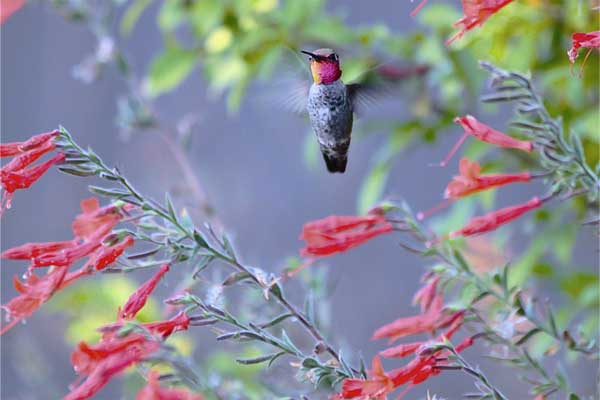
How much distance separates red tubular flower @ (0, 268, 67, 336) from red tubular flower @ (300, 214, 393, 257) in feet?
1.31

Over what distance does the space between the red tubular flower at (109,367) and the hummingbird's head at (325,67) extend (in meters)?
0.69

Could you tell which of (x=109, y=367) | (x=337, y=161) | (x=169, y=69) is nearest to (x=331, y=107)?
(x=337, y=161)

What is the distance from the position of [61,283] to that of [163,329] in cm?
24

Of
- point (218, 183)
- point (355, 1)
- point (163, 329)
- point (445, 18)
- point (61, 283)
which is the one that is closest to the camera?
point (163, 329)

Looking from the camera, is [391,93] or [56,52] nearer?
[391,93]

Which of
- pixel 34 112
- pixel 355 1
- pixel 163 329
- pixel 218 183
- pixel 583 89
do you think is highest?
pixel 34 112

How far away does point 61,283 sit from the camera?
1.40 metres

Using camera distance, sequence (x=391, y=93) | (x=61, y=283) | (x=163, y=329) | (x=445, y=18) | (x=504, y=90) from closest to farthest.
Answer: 1. (x=163, y=329)
2. (x=61, y=283)
3. (x=504, y=90)
4. (x=391, y=93)
5. (x=445, y=18)

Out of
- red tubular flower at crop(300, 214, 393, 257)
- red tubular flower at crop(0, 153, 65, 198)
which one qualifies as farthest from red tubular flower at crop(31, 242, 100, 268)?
red tubular flower at crop(300, 214, 393, 257)

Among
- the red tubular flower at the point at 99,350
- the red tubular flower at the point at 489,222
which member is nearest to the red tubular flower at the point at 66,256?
the red tubular flower at the point at 99,350

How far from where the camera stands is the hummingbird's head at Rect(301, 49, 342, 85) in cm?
166

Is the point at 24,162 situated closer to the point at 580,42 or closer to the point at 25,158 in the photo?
the point at 25,158

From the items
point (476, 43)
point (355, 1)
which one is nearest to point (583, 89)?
point (476, 43)

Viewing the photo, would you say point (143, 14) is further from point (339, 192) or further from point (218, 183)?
point (339, 192)
